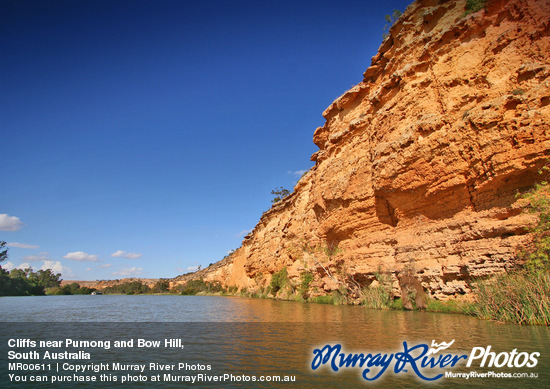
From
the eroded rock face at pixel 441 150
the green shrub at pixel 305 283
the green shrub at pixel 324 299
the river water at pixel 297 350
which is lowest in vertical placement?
the green shrub at pixel 324 299

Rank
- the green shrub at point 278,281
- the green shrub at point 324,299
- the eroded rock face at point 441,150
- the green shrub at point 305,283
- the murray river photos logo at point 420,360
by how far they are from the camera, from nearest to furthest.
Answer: the murray river photos logo at point 420,360 → the eroded rock face at point 441,150 → the green shrub at point 324,299 → the green shrub at point 305,283 → the green shrub at point 278,281

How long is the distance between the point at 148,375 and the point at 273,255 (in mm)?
32793

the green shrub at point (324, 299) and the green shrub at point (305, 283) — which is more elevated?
the green shrub at point (305, 283)

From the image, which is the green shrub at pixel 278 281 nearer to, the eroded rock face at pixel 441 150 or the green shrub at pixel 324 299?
the green shrub at pixel 324 299

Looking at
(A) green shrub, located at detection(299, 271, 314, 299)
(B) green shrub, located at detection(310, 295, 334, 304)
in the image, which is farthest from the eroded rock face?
(A) green shrub, located at detection(299, 271, 314, 299)

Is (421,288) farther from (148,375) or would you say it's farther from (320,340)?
(148,375)

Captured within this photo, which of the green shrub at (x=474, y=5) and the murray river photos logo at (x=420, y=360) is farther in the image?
the green shrub at (x=474, y=5)

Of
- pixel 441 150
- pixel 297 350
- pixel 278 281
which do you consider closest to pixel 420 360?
pixel 297 350

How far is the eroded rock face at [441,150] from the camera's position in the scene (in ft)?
38.1

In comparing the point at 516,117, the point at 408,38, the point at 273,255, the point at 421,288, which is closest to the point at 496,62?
the point at 516,117

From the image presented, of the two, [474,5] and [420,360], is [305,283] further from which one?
[474,5]

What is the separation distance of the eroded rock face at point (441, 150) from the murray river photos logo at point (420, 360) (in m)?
6.09

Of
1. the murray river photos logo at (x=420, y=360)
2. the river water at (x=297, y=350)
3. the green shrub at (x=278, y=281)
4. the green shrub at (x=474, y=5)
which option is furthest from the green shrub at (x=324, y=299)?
the green shrub at (x=474, y=5)

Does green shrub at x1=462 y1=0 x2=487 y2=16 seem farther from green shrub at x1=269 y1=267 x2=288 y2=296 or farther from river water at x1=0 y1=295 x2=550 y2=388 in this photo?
green shrub at x1=269 y1=267 x2=288 y2=296
